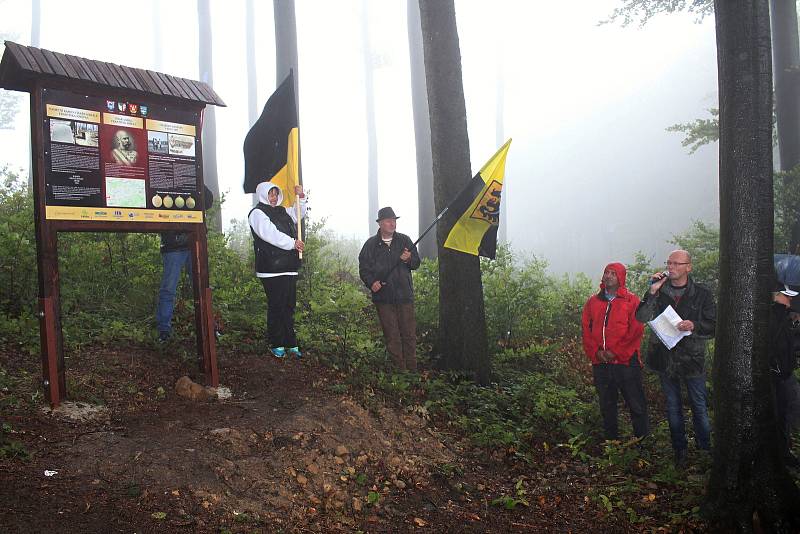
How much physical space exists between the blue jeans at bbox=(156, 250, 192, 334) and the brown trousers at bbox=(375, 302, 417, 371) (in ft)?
8.24

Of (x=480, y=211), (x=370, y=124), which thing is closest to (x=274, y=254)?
(x=480, y=211)

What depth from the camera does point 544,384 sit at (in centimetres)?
795

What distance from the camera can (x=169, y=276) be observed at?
7238 mm

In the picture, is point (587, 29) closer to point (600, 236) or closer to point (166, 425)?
point (600, 236)

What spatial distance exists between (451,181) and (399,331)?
83.1 inches

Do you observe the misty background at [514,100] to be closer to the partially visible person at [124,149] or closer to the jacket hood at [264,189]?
the jacket hood at [264,189]

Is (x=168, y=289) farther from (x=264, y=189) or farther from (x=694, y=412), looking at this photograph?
(x=694, y=412)

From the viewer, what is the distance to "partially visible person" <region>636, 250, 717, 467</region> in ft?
18.9

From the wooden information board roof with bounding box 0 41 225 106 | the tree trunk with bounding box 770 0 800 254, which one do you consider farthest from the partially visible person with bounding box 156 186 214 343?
the tree trunk with bounding box 770 0 800 254

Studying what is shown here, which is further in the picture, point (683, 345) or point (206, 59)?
point (206, 59)

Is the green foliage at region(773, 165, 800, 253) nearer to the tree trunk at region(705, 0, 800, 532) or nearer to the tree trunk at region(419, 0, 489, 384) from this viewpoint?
the tree trunk at region(419, 0, 489, 384)

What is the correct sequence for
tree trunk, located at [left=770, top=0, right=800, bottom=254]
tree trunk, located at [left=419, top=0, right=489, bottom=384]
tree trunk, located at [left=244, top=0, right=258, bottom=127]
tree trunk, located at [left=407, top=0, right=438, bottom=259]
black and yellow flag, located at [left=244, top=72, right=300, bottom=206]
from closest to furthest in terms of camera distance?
black and yellow flag, located at [left=244, top=72, right=300, bottom=206] < tree trunk, located at [left=419, top=0, right=489, bottom=384] < tree trunk, located at [left=770, top=0, right=800, bottom=254] < tree trunk, located at [left=407, top=0, right=438, bottom=259] < tree trunk, located at [left=244, top=0, right=258, bottom=127]

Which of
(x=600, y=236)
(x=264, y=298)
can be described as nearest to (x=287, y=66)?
(x=264, y=298)

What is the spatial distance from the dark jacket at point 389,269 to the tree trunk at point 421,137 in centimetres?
540
